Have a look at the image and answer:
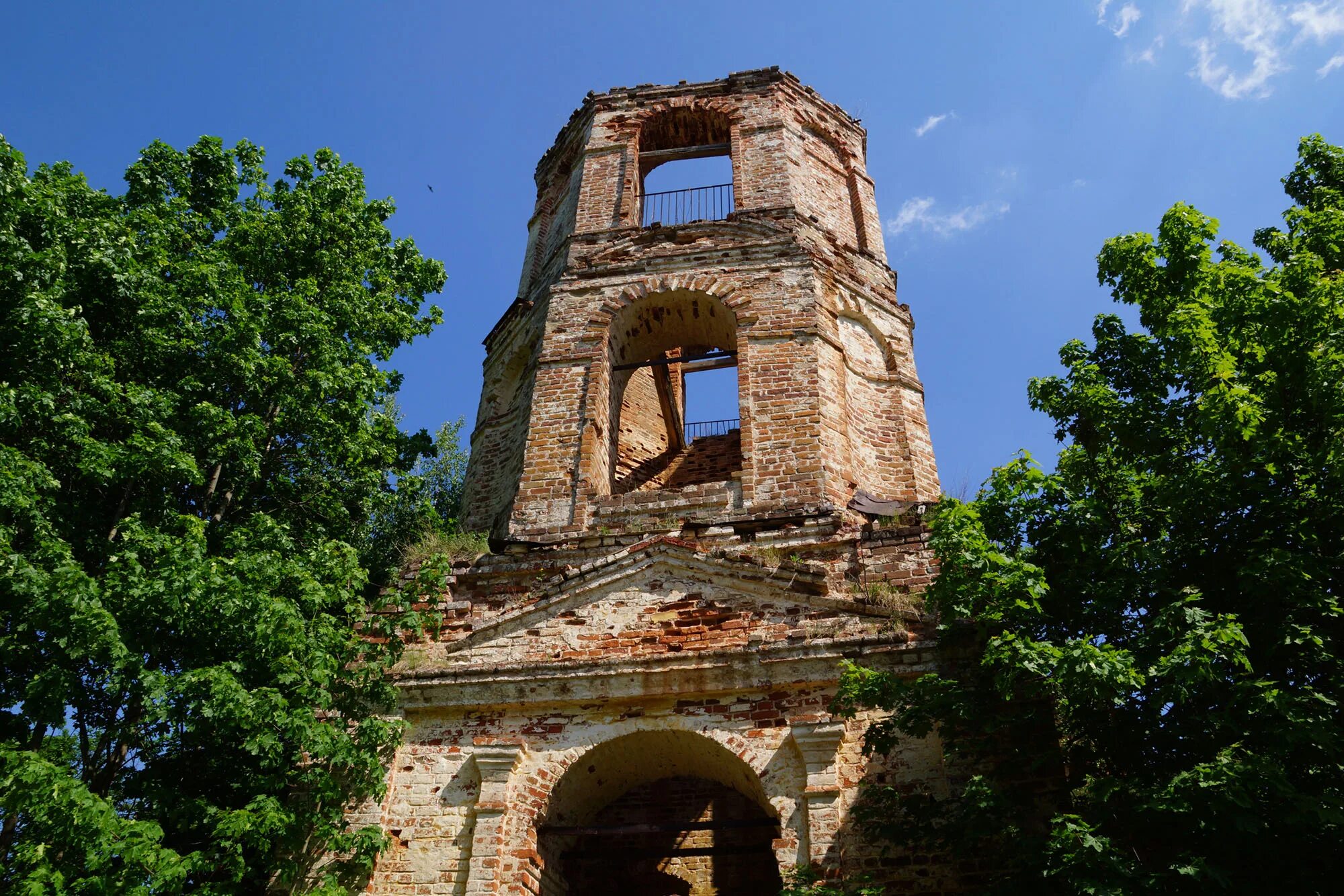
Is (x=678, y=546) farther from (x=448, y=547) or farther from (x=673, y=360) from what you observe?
(x=673, y=360)

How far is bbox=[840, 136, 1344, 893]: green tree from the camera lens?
473 centimetres

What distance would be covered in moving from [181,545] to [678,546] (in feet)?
11.4

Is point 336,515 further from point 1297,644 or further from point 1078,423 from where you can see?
point 1297,644

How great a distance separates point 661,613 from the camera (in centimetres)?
759

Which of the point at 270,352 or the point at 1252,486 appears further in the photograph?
the point at 270,352

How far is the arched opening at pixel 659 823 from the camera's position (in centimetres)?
695

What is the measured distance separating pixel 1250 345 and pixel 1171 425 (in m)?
0.79

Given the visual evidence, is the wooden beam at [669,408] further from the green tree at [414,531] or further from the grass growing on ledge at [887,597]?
the grass growing on ledge at [887,597]

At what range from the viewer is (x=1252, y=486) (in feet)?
18.0

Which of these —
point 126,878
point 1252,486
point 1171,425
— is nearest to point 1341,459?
point 1252,486

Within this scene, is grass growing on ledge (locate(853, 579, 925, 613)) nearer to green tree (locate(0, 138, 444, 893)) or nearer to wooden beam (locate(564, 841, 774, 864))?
wooden beam (locate(564, 841, 774, 864))

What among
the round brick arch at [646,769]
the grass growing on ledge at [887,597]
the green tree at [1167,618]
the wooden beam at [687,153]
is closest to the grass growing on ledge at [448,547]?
the round brick arch at [646,769]

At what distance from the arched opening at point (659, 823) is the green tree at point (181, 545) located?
1.40 m

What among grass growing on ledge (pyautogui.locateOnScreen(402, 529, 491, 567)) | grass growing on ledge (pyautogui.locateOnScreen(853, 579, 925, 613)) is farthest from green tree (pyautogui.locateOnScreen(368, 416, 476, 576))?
grass growing on ledge (pyautogui.locateOnScreen(853, 579, 925, 613))
